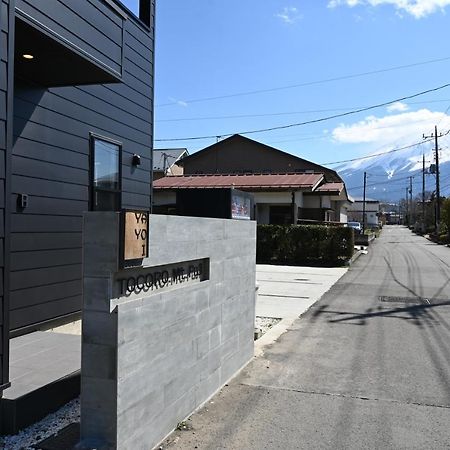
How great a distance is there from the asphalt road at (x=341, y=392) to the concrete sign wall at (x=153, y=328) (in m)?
0.36

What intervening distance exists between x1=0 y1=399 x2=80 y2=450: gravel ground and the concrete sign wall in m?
0.59

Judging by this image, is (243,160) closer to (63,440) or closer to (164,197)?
(164,197)

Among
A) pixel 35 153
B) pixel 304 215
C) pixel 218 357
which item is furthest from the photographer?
pixel 304 215

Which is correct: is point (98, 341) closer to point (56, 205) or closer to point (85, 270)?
point (85, 270)

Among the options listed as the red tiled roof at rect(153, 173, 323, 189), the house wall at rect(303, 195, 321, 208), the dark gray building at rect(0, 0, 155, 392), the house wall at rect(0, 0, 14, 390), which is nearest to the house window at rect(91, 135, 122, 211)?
the dark gray building at rect(0, 0, 155, 392)

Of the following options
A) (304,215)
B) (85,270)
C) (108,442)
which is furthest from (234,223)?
(304,215)

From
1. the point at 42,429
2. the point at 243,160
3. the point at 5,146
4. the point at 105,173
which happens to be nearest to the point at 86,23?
the point at 5,146

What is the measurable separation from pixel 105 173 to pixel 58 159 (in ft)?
4.08

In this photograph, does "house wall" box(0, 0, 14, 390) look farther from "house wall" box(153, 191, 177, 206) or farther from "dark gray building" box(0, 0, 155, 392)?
"house wall" box(153, 191, 177, 206)

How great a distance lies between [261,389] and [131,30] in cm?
611

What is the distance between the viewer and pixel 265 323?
Result: 8.90 m

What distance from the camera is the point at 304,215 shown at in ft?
90.3

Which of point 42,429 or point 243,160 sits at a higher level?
point 243,160

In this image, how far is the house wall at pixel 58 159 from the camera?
5.62 m
